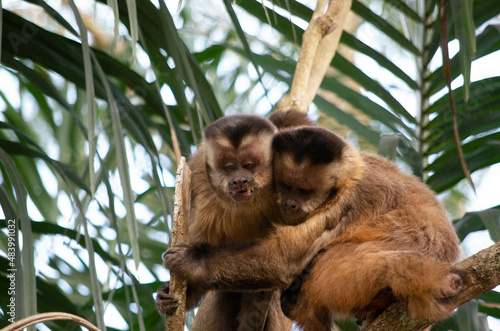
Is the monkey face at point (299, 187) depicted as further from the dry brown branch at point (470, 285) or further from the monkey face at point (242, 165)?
the dry brown branch at point (470, 285)

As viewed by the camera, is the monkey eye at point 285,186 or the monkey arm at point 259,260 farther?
the monkey eye at point 285,186

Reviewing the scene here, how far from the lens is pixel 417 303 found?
2.28 m

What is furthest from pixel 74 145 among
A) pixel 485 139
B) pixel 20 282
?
pixel 485 139

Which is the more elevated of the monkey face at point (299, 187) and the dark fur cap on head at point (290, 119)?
the dark fur cap on head at point (290, 119)

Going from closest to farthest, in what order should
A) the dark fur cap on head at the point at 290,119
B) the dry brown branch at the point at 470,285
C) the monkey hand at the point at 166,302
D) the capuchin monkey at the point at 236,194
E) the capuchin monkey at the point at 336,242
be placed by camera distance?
the dry brown branch at the point at 470,285 < the monkey hand at the point at 166,302 < the capuchin monkey at the point at 336,242 < the capuchin monkey at the point at 236,194 < the dark fur cap on head at the point at 290,119

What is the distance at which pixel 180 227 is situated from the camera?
225 centimetres

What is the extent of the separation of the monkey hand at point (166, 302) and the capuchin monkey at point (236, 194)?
28 cm

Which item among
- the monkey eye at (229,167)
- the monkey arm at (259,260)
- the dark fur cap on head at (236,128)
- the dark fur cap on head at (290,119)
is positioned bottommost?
the monkey arm at (259,260)

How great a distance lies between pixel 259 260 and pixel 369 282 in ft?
1.79

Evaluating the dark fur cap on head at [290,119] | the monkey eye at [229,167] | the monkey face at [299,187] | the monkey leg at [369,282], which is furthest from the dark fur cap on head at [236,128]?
the monkey leg at [369,282]

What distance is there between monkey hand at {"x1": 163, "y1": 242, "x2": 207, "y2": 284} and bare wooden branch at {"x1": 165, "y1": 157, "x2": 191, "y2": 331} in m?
0.13

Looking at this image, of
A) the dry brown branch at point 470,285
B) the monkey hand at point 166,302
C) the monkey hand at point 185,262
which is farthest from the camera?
the monkey hand at point 185,262

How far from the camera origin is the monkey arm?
107 inches

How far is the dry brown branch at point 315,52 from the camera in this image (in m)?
3.52
